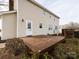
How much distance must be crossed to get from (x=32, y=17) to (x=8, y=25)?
11.6 ft

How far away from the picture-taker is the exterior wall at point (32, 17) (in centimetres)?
1886

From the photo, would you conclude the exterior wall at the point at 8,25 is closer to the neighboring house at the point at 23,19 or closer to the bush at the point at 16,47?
the neighboring house at the point at 23,19

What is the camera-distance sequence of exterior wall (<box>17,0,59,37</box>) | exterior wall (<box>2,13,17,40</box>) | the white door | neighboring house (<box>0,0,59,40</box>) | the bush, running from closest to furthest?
the bush, exterior wall (<box>2,13,17,40</box>), neighboring house (<box>0,0,59,40</box>), exterior wall (<box>17,0,59,37</box>), the white door

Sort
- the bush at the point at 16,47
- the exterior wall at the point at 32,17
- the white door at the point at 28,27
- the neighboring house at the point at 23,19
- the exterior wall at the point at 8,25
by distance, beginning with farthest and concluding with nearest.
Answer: the white door at the point at 28,27 < the exterior wall at the point at 32,17 < the neighboring house at the point at 23,19 < the exterior wall at the point at 8,25 < the bush at the point at 16,47

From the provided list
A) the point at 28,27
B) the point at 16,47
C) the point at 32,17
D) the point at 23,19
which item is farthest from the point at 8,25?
the point at 16,47

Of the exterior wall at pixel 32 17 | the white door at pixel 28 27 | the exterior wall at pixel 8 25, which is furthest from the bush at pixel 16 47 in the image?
the white door at pixel 28 27

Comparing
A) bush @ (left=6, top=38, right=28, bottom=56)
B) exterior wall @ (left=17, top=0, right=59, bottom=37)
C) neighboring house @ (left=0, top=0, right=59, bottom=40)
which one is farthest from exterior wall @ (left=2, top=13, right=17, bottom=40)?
bush @ (left=6, top=38, right=28, bottom=56)

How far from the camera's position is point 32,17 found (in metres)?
20.9

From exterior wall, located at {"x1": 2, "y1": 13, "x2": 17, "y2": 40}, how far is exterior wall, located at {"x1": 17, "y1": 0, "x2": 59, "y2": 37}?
48cm

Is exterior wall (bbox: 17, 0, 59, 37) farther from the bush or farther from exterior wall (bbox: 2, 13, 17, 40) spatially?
the bush

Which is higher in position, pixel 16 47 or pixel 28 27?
pixel 28 27

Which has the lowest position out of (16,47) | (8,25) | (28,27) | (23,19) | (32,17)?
(16,47)

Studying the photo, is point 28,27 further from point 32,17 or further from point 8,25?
point 8,25

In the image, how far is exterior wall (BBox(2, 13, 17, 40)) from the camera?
17.9 m
